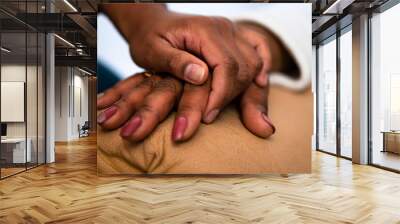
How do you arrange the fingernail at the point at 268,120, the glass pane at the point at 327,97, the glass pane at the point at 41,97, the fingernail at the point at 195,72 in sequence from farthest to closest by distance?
the glass pane at the point at 327,97 → the glass pane at the point at 41,97 → the fingernail at the point at 268,120 → the fingernail at the point at 195,72

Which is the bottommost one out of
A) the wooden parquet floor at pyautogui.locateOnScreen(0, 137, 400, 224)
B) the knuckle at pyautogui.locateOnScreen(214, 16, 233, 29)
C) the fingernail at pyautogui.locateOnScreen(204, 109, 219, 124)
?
the wooden parquet floor at pyautogui.locateOnScreen(0, 137, 400, 224)

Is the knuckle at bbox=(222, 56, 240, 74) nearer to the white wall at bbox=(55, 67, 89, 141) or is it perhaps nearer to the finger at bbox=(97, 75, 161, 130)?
the finger at bbox=(97, 75, 161, 130)

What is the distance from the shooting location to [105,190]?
5484 mm

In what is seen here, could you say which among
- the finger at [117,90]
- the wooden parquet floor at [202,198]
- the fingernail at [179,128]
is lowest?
the wooden parquet floor at [202,198]

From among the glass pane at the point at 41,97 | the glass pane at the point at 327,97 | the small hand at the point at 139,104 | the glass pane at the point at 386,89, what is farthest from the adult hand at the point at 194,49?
the glass pane at the point at 327,97

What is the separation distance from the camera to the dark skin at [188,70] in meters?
6.33

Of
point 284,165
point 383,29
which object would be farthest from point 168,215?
point 383,29

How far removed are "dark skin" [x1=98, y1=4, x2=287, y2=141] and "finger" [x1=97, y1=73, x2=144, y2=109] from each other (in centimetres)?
2

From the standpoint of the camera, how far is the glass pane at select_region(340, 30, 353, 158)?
8.98m

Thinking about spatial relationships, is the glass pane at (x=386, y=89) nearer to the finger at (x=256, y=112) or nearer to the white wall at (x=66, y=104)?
the finger at (x=256, y=112)

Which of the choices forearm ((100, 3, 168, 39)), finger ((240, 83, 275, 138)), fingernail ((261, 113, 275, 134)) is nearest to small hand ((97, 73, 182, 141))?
forearm ((100, 3, 168, 39))

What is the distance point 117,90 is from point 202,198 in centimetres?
254

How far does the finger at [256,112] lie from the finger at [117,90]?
174cm

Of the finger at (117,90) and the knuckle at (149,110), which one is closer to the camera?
the knuckle at (149,110)
